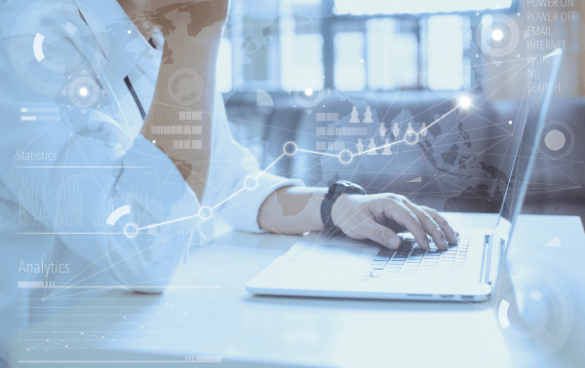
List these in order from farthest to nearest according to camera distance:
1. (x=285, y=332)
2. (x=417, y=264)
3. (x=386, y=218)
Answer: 1. (x=386, y=218)
2. (x=417, y=264)
3. (x=285, y=332)

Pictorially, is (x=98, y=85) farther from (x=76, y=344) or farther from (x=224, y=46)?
(x=76, y=344)

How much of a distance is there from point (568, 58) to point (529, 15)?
0.06 metres

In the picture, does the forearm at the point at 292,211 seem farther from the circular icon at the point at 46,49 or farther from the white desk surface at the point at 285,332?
the circular icon at the point at 46,49

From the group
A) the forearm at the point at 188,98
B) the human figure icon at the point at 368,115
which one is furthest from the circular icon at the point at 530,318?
the forearm at the point at 188,98

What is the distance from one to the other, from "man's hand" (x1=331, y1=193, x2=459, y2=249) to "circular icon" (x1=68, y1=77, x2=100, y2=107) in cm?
31

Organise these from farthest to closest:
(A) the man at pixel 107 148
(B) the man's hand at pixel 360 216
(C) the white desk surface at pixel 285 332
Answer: (B) the man's hand at pixel 360 216
(A) the man at pixel 107 148
(C) the white desk surface at pixel 285 332

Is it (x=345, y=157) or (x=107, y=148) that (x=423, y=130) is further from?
(x=107, y=148)

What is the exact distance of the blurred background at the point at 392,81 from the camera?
0.42 m

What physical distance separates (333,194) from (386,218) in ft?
0.24

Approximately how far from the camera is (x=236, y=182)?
564 mm

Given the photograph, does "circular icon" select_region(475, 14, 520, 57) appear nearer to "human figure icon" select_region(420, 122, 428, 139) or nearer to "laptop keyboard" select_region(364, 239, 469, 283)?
"human figure icon" select_region(420, 122, 428, 139)

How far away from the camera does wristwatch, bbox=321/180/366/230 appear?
50 cm

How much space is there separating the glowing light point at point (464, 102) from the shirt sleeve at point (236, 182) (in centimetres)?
21
